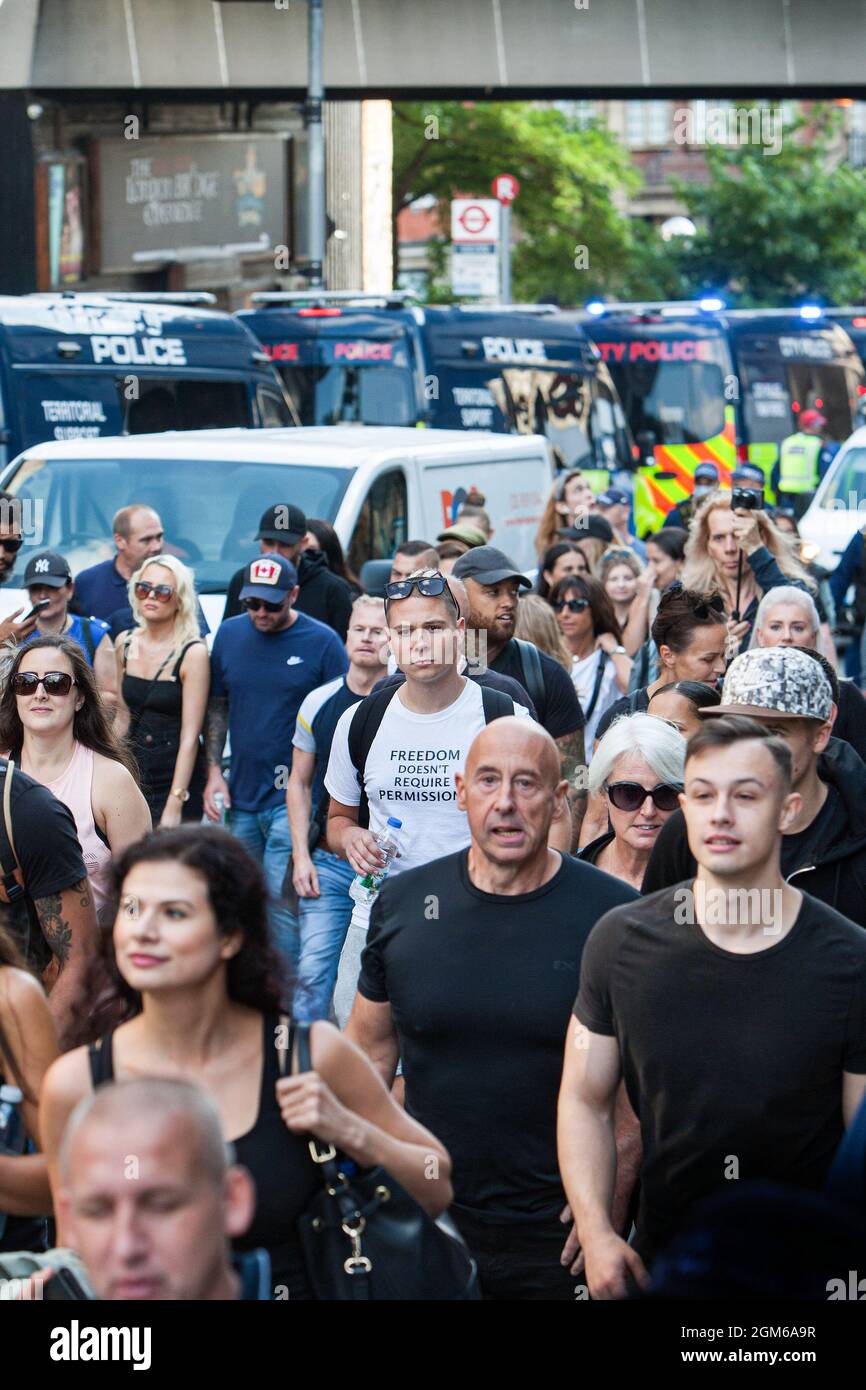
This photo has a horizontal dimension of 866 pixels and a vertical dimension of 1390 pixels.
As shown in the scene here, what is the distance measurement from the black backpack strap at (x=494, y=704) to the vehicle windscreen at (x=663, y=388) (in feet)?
71.2

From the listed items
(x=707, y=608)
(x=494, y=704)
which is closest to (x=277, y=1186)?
(x=494, y=704)

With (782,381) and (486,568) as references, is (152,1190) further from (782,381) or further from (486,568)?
(782,381)

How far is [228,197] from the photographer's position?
32062 mm

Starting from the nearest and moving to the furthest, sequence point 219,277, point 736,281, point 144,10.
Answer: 1. point 144,10
2. point 219,277
3. point 736,281

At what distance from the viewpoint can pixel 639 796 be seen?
218 inches

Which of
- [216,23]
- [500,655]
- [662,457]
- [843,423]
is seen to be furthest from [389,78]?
[500,655]

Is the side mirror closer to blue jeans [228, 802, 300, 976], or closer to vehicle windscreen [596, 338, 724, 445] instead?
blue jeans [228, 802, 300, 976]

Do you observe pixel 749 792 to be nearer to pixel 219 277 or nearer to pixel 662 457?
pixel 662 457

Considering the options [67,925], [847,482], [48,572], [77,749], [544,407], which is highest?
[544,407]

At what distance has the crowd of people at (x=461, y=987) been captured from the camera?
3.62 m

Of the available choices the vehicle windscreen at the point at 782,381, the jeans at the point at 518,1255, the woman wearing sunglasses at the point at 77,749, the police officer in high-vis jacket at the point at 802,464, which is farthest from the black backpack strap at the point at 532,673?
the vehicle windscreen at the point at 782,381

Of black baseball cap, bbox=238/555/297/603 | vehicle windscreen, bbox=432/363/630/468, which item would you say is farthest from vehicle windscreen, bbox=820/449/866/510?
black baseball cap, bbox=238/555/297/603

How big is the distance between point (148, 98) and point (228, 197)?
382cm

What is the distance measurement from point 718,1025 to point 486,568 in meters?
4.24
